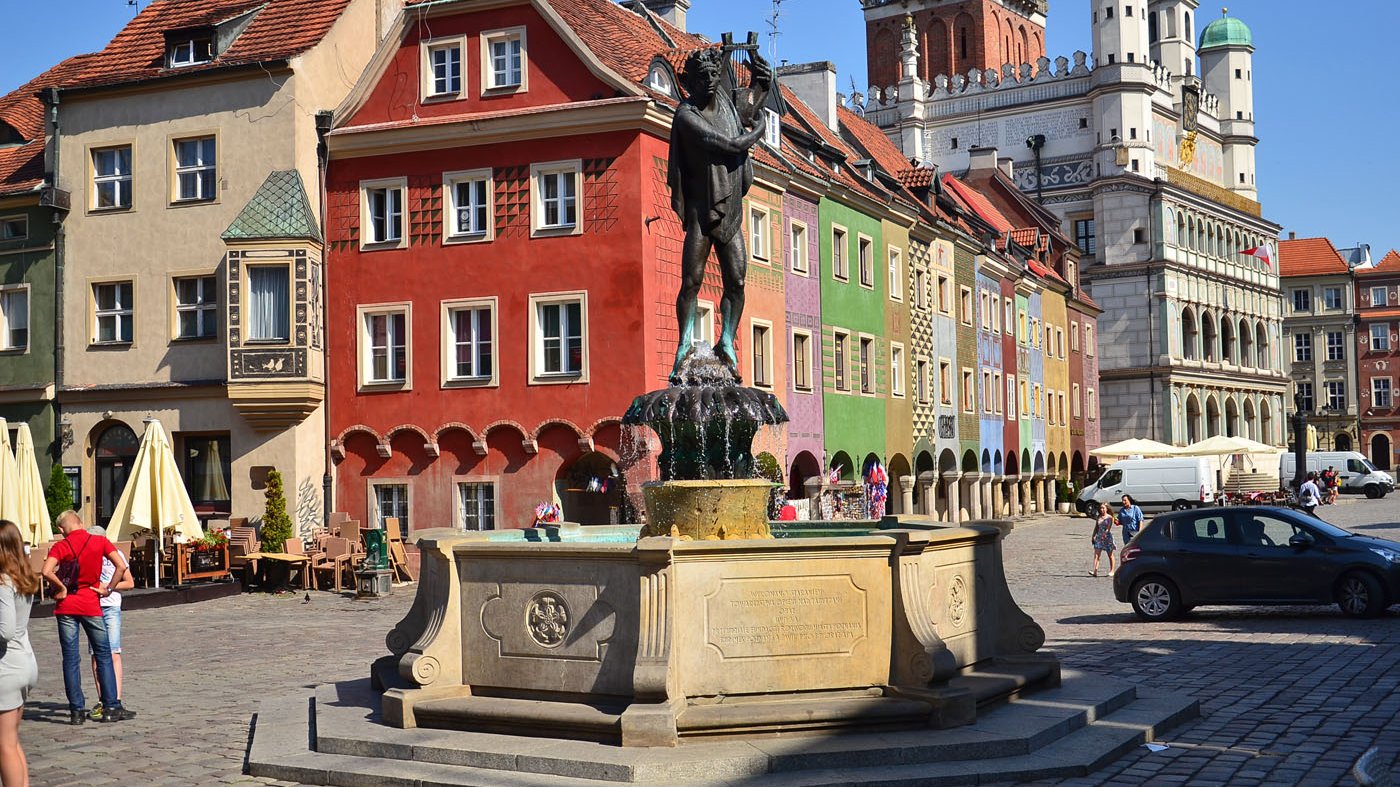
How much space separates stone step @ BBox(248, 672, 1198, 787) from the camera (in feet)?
29.3

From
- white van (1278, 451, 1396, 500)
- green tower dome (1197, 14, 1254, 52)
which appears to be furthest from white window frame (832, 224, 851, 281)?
green tower dome (1197, 14, 1254, 52)

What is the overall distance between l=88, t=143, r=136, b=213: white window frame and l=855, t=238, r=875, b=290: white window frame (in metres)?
18.3

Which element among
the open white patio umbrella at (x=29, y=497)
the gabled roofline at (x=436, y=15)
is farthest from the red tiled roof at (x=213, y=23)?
the open white patio umbrella at (x=29, y=497)

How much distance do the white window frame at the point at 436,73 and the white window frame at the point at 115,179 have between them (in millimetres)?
6396

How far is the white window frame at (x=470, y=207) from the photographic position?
3039 cm

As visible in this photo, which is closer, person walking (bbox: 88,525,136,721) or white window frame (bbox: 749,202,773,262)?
person walking (bbox: 88,525,136,721)

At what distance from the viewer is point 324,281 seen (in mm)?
31406

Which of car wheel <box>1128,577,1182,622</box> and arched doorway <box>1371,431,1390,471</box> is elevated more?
arched doorway <box>1371,431,1390,471</box>

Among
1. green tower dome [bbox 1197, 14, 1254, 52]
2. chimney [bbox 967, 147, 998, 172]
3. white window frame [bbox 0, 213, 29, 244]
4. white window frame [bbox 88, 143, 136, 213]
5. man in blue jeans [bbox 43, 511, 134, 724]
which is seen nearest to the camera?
man in blue jeans [bbox 43, 511, 134, 724]

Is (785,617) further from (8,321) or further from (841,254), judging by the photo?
(841,254)

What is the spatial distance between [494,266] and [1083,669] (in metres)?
19.0

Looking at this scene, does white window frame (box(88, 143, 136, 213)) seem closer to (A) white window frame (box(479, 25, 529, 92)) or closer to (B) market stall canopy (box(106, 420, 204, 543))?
(A) white window frame (box(479, 25, 529, 92))

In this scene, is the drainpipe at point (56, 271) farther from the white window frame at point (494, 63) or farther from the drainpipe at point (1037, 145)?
the drainpipe at point (1037, 145)

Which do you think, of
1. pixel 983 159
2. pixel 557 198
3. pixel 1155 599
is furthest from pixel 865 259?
pixel 983 159
